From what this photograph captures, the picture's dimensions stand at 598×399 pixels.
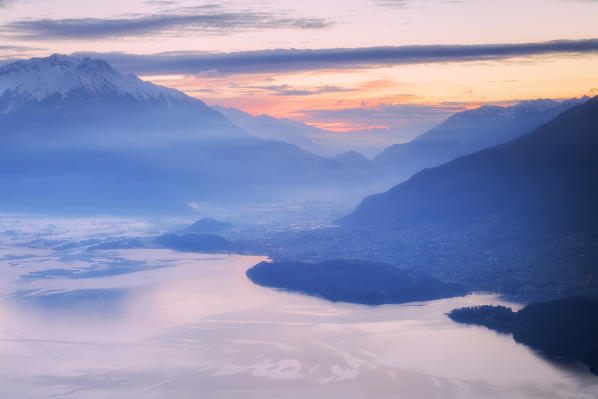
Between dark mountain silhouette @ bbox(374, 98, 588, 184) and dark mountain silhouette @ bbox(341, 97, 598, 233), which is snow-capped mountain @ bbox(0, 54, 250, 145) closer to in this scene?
dark mountain silhouette @ bbox(374, 98, 588, 184)

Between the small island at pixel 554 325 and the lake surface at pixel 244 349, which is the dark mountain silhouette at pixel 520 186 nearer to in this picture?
the lake surface at pixel 244 349

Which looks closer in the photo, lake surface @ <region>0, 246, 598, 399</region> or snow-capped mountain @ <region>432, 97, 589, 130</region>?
lake surface @ <region>0, 246, 598, 399</region>

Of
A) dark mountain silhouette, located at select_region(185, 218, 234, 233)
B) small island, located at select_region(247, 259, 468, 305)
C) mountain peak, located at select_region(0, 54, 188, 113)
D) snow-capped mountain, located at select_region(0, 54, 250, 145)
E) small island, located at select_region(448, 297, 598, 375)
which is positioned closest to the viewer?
small island, located at select_region(448, 297, 598, 375)

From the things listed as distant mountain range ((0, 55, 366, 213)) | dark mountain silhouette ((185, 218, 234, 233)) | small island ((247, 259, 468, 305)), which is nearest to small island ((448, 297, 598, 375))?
small island ((247, 259, 468, 305))

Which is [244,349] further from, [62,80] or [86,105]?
[62,80]

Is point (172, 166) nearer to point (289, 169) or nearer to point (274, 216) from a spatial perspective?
point (289, 169)

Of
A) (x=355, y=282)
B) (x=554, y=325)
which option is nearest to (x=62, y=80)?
(x=355, y=282)
